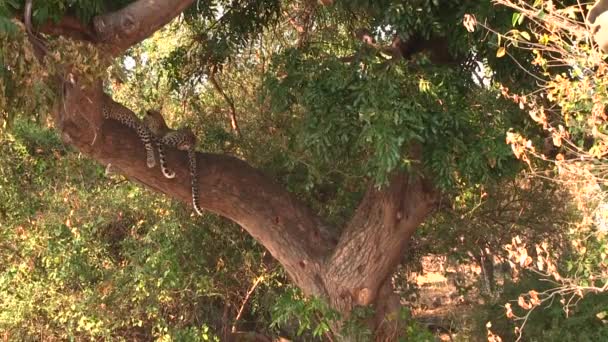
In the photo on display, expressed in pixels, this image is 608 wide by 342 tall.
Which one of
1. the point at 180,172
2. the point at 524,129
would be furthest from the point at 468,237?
the point at 180,172

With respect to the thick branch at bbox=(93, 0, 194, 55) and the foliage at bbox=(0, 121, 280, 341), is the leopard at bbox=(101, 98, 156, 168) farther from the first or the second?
the foliage at bbox=(0, 121, 280, 341)

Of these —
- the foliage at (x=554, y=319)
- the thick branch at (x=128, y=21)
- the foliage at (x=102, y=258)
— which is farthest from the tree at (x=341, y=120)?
the foliage at (x=554, y=319)

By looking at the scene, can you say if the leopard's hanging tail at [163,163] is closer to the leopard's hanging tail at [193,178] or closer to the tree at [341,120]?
the tree at [341,120]

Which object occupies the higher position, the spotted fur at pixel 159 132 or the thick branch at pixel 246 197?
the spotted fur at pixel 159 132

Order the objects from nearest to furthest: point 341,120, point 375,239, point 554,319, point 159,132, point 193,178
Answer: point 341,120, point 193,178, point 375,239, point 159,132, point 554,319

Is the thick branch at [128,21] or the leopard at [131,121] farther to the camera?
the leopard at [131,121]

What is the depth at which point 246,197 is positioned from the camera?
19.7 feet

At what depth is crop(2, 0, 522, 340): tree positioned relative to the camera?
4492mm

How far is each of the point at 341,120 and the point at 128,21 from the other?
1.53m

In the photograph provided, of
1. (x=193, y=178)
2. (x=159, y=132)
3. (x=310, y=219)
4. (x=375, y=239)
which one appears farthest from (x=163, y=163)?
(x=375, y=239)

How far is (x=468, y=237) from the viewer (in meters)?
7.89

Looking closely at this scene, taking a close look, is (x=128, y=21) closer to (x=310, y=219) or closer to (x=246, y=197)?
(x=246, y=197)

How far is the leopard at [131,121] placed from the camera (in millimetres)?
5586

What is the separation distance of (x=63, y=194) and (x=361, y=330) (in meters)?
3.67
